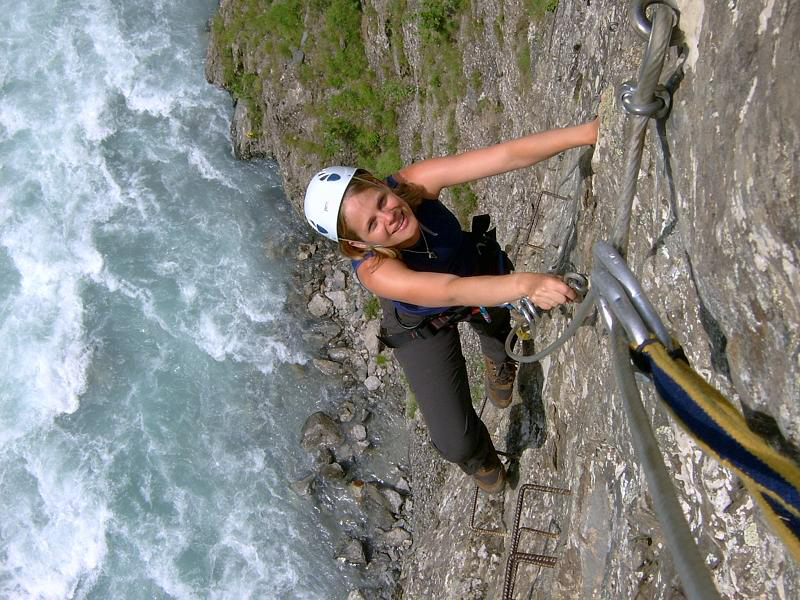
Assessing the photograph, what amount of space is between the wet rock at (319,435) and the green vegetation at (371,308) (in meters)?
2.31

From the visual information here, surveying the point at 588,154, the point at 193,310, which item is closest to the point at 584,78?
the point at 588,154

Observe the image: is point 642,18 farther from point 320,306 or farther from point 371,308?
point 320,306

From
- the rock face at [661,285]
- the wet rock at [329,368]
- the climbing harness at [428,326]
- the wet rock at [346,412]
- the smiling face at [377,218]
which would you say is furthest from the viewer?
the wet rock at [329,368]

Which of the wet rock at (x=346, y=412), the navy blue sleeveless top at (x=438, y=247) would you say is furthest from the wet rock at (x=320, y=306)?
the navy blue sleeveless top at (x=438, y=247)

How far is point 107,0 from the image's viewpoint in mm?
17531

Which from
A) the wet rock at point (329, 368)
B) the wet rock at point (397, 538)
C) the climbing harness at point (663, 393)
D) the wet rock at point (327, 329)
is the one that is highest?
the climbing harness at point (663, 393)

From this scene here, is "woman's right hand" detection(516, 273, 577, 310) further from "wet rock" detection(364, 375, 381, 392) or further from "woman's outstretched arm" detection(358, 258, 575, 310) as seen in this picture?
"wet rock" detection(364, 375, 381, 392)

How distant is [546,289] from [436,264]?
1512mm

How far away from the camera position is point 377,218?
168 inches

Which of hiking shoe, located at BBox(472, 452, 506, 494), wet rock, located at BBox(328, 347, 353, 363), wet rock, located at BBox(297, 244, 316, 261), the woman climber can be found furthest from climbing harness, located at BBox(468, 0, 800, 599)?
wet rock, located at BBox(297, 244, 316, 261)

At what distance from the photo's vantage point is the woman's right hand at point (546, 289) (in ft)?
10.7

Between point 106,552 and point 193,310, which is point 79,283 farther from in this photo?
point 106,552

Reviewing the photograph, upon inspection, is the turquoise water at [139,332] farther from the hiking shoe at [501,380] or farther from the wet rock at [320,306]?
the hiking shoe at [501,380]

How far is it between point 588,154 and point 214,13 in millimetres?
16172
